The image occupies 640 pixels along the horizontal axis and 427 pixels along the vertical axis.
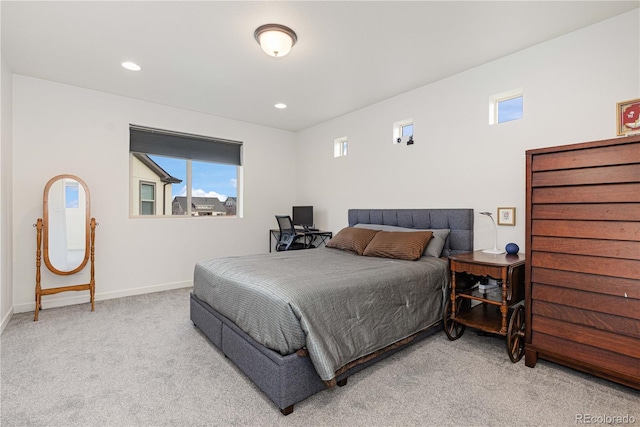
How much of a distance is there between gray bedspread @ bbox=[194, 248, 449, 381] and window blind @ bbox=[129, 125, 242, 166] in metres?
2.28

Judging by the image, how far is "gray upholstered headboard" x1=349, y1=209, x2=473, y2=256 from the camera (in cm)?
316

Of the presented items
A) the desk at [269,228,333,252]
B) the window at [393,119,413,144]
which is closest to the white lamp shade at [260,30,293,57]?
the window at [393,119,413,144]

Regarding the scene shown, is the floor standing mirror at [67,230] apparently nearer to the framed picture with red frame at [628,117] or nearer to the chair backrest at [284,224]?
the chair backrest at [284,224]

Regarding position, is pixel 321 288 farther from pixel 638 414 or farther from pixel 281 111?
pixel 281 111

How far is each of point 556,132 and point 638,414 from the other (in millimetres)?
2043

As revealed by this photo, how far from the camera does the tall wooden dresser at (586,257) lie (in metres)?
1.81

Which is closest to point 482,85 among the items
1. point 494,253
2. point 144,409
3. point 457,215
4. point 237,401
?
point 457,215

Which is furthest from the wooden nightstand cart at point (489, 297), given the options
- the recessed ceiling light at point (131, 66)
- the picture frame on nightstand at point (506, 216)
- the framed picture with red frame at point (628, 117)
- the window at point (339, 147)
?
the recessed ceiling light at point (131, 66)

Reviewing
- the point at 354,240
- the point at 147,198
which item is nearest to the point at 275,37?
the point at 354,240

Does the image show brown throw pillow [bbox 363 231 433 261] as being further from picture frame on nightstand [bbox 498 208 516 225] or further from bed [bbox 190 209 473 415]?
picture frame on nightstand [bbox 498 208 516 225]

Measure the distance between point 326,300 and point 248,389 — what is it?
76cm

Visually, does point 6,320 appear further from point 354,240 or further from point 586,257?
point 586,257

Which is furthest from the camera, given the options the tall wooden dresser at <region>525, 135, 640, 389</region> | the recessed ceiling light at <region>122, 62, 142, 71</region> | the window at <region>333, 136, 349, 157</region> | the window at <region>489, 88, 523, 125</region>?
the window at <region>333, 136, 349, 157</region>

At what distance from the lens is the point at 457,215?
322cm
